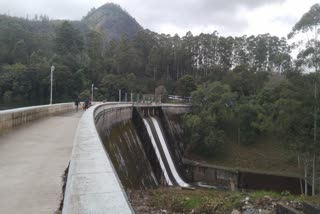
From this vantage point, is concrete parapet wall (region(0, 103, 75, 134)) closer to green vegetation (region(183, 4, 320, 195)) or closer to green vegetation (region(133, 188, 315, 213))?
green vegetation (region(133, 188, 315, 213))

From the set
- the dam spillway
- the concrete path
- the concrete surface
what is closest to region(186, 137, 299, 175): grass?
the dam spillway

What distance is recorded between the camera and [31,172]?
4.82 metres

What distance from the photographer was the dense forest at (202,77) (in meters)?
19.1

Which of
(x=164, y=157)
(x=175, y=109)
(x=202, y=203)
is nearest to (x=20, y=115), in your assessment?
(x=202, y=203)

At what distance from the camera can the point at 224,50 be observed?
69750mm

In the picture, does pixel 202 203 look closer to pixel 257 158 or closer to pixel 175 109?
pixel 175 109

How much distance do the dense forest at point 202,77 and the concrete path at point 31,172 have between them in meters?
15.7

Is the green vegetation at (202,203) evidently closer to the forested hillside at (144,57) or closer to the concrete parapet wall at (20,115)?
the concrete parapet wall at (20,115)

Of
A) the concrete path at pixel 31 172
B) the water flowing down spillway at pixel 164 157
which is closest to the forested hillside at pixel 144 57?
the water flowing down spillway at pixel 164 157

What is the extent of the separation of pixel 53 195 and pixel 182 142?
2973 cm

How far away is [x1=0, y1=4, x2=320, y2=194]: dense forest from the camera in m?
19.1

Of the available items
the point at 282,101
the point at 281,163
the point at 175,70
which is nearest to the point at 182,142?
the point at 281,163

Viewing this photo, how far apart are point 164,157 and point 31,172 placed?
1869 centimetres

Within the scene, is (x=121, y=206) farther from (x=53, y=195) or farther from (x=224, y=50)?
(x=224, y=50)
